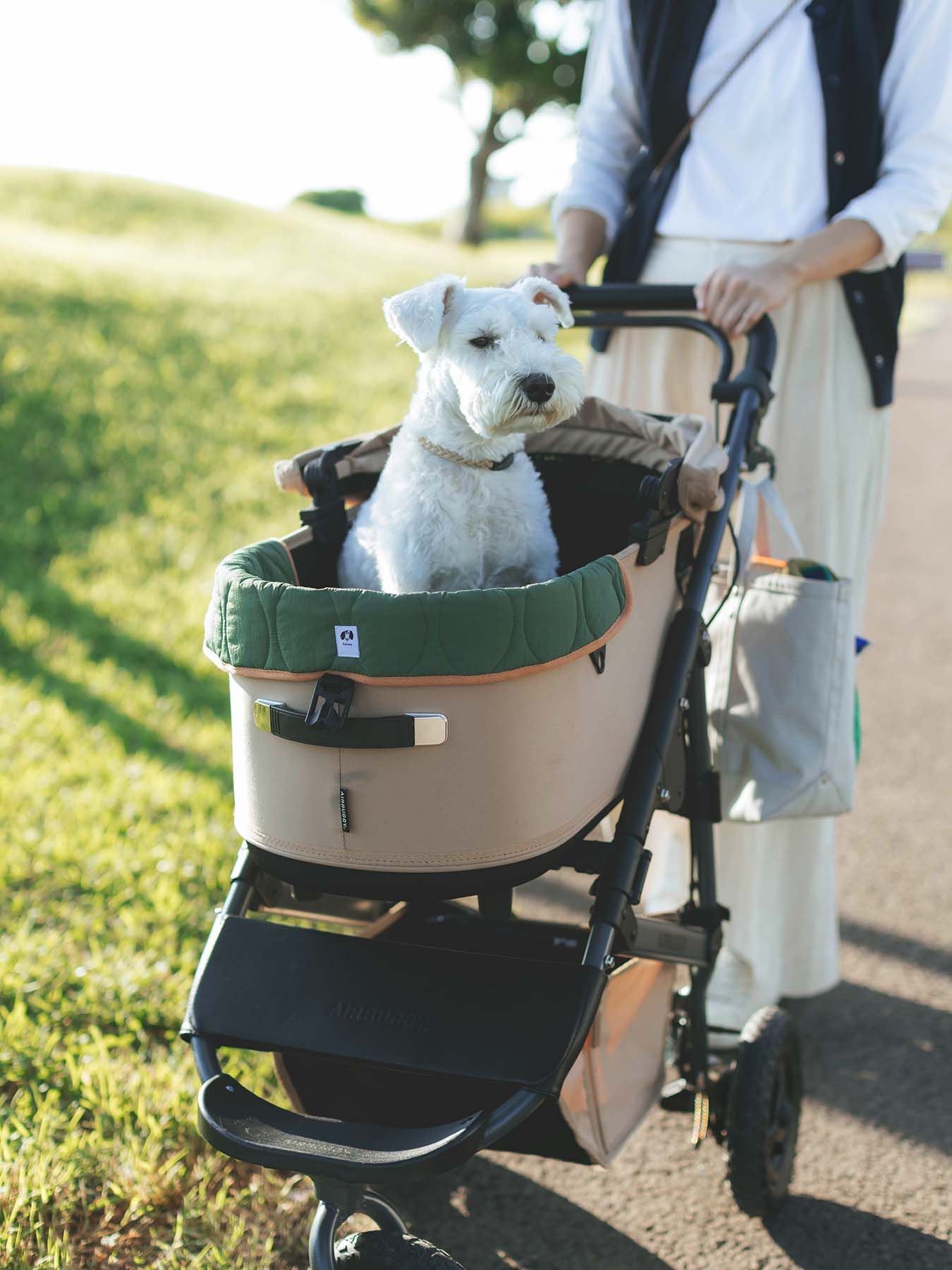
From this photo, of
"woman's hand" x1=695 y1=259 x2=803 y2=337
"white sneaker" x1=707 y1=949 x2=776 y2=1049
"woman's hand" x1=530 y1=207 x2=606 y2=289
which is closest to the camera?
"woman's hand" x1=695 y1=259 x2=803 y2=337

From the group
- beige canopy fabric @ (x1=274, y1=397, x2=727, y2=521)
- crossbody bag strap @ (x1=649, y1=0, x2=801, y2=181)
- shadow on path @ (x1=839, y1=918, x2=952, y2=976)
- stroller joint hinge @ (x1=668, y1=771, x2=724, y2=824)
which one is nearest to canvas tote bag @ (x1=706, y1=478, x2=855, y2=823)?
stroller joint hinge @ (x1=668, y1=771, x2=724, y2=824)

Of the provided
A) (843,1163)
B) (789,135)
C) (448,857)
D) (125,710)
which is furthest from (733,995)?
(125,710)

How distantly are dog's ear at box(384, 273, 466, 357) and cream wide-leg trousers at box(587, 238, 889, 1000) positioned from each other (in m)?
0.72


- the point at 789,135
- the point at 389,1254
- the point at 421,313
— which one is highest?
the point at 789,135

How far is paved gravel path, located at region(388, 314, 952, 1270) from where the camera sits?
2.20 meters

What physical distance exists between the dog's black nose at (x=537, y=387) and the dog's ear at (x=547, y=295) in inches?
14.4

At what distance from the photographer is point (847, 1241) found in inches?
87.7

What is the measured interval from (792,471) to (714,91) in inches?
34.0

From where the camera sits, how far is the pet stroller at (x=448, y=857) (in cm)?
154

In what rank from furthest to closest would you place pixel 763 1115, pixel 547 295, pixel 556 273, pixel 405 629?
1. pixel 556 273
2. pixel 547 295
3. pixel 763 1115
4. pixel 405 629

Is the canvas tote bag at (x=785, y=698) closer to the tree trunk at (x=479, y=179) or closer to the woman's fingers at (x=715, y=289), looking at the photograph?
the woman's fingers at (x=715, y=289)

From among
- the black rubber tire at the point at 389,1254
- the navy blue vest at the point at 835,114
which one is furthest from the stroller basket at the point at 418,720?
the navy blue vest at the point at 835,114

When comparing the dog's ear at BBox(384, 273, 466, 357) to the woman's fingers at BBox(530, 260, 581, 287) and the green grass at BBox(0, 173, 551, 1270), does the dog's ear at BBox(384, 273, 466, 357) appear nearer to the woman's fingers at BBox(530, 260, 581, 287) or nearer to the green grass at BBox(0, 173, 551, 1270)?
the woman's fingers at BBox(530, 260, 581, 287)

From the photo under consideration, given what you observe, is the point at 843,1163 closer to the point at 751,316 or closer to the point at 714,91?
the point at 751,316
